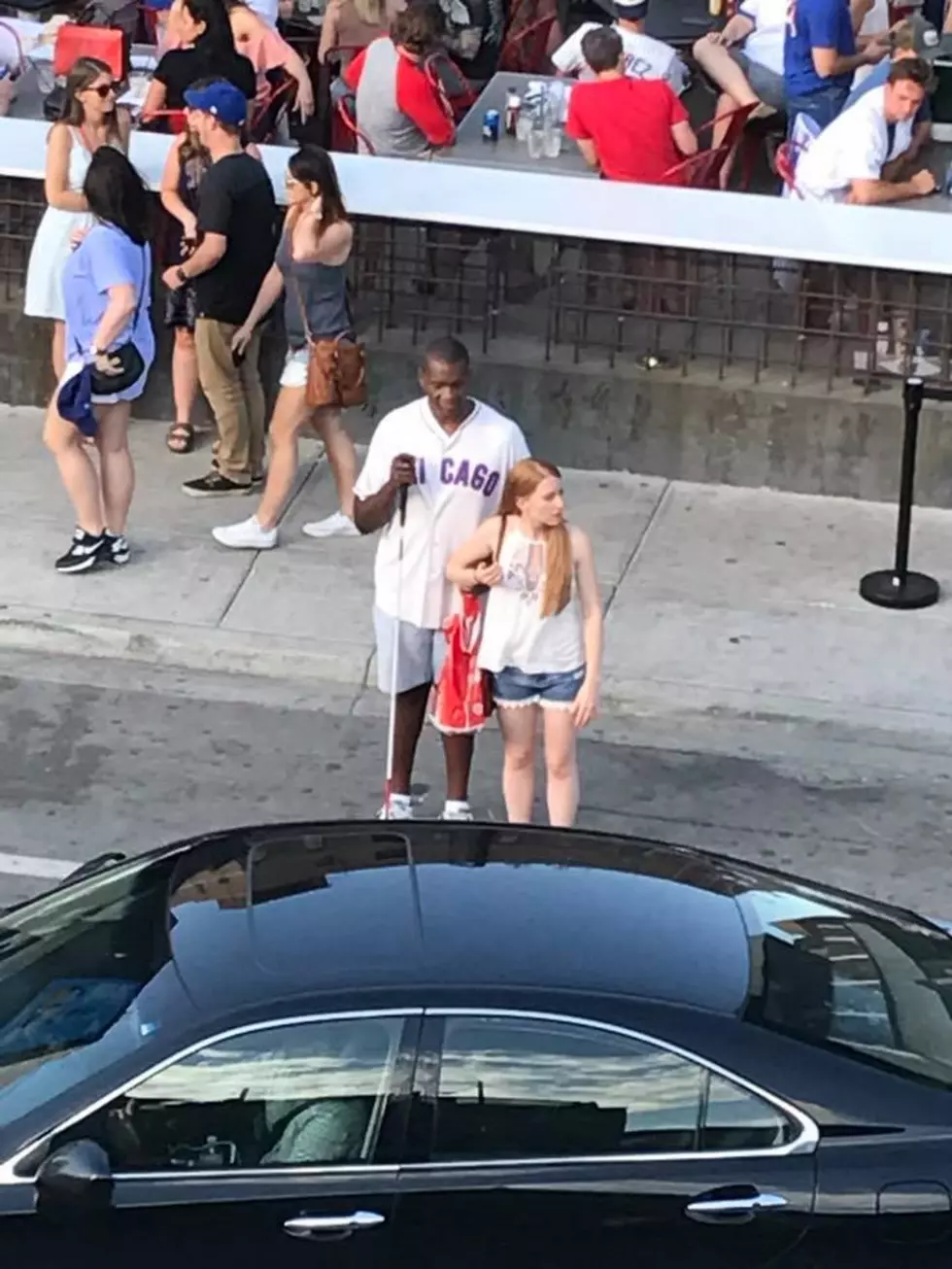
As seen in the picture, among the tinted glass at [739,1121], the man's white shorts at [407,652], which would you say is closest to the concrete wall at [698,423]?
the man's white shorts at [407,652]

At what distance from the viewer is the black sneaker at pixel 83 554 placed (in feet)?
33.2

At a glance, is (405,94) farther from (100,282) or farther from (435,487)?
(435,487)

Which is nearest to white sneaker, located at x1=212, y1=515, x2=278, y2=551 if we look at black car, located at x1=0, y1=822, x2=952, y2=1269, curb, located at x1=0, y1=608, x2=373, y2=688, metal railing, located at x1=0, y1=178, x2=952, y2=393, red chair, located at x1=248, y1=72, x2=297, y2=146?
curb, located at x1=0, y1=608, x2=373, y2=688

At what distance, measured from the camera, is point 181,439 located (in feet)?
37.2

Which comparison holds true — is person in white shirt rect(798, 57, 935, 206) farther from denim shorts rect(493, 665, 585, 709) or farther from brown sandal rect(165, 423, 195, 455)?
denim shorts rect(493, 665, 585, 709)

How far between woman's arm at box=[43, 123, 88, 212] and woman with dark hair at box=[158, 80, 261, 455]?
545 millimetres

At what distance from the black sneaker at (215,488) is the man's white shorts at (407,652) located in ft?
9.85

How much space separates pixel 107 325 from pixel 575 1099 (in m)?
5.45

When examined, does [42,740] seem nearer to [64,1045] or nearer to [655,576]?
[655,576]

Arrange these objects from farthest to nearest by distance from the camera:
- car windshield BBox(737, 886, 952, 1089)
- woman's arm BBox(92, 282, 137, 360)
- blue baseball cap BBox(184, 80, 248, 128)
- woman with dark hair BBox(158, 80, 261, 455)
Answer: woman with dark hair BBox(158, 80, 261, 455) → blue baseball cap BBox(184, 80, 248, 128) → woman's arm BBox(92, 282, 137, 360) → car windshield BBox(737, 886, 952, 1089)

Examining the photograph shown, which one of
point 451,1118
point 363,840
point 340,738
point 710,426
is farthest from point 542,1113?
point 710,426

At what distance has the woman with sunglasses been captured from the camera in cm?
1012

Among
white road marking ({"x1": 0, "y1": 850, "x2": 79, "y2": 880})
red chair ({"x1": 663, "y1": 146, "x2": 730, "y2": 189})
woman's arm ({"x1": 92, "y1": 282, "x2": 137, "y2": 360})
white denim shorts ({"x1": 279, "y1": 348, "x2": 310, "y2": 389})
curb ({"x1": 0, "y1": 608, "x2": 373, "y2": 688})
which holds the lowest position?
white road marking ({"x1": 0, "y1": 850, "x2": 79, "y2": 880})

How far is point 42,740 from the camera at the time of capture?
29.5 ft
